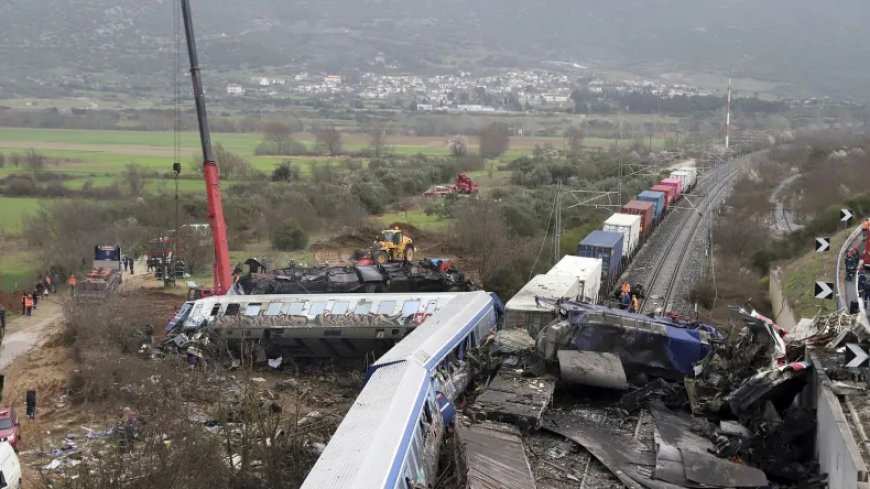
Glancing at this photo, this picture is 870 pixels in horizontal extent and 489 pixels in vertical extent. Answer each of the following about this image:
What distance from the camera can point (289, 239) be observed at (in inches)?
1689

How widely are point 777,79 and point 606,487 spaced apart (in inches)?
6323

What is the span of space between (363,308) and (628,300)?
931 centimetres

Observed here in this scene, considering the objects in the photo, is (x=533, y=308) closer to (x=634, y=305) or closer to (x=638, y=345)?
(x=638, y=345)

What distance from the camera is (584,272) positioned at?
25.8m

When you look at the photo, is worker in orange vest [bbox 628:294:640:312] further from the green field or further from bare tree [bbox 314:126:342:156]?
bare tree [bbox 314:126:342:156]

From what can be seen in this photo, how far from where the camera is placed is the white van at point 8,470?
41.6 feet

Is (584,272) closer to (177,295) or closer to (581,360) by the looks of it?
(581,360)

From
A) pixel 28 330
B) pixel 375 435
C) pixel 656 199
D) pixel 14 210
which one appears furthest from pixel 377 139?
pixel 375 435

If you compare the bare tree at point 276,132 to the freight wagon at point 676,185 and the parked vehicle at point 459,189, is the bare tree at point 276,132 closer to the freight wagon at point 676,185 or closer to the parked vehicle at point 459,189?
the parked vehicle at point 459,189

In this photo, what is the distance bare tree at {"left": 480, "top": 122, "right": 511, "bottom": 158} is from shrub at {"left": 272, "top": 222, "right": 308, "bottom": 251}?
46198mm

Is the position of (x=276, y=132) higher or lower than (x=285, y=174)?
higher

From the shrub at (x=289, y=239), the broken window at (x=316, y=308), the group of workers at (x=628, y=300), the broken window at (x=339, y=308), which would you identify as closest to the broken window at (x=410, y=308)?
the broken window at (x=339, y=308)

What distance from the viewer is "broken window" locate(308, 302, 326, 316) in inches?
835

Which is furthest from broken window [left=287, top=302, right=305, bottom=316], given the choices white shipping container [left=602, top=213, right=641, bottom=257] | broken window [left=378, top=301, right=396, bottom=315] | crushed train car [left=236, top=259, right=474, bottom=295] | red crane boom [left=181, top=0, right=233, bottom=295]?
white shipping container [left=602, top=213, right=641, bottom=257]
